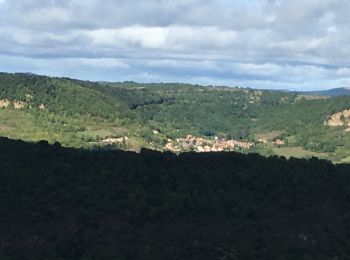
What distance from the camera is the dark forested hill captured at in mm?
90062

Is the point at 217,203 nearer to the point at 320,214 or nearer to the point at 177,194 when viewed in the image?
the point at 177,194

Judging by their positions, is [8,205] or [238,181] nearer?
[8,205]

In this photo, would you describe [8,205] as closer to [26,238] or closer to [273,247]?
[26,238]

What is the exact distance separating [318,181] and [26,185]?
5090 centimetres

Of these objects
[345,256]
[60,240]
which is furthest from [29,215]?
[345,256]

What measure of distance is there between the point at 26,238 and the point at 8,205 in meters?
12.2

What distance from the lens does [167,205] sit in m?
105

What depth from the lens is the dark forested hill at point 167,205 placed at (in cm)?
9006

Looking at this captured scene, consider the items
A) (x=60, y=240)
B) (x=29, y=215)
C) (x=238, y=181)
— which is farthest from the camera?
(x=238, y=181)

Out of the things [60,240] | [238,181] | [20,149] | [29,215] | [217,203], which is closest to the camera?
[60,240]

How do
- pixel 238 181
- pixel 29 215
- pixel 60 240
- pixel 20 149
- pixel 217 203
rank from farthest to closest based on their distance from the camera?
pixel 20 149 → pixel 238 181 → pixel 217 203 → pixel 29 215 → pixel 60 240

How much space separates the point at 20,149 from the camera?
128 metres

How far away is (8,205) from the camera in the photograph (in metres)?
102

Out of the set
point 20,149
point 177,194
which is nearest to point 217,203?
point 177,194
